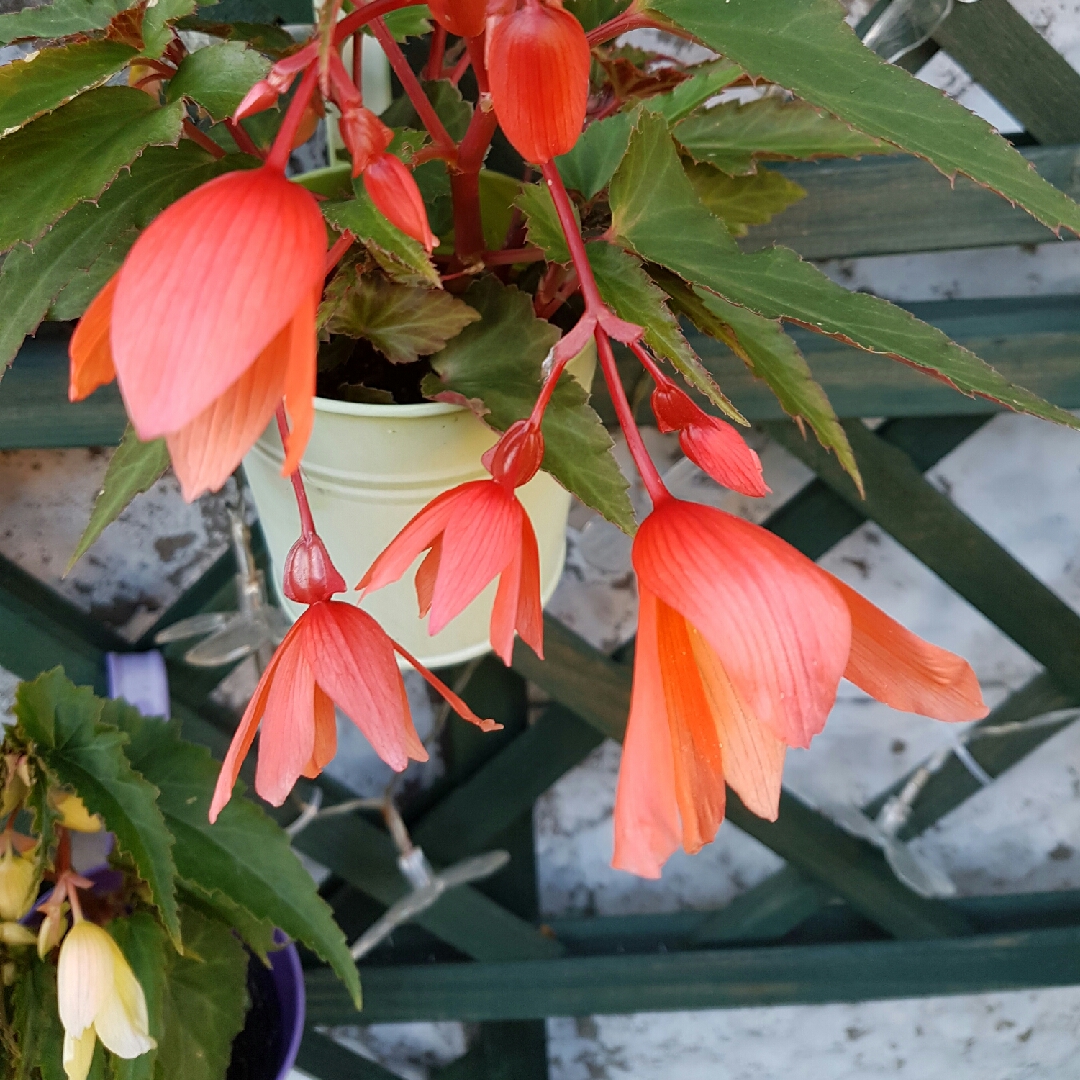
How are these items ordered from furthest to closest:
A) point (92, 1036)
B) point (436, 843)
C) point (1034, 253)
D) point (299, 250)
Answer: point (436, 843)
point (1034, 253)
point (92, 1036)
point (299, 250)

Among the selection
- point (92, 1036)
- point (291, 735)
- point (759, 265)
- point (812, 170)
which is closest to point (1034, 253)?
point (812, 170)

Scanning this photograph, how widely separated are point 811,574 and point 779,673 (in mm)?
22

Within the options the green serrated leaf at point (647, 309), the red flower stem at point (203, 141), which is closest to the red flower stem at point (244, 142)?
the red flower stem at point (203, 141)

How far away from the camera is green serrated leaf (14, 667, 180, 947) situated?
0.38 m

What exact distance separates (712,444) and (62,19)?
23 cm

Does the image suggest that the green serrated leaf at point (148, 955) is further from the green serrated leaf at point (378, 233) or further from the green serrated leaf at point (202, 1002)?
the green serrated leaf at point (378, 233)

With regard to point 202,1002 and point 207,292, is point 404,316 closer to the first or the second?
point 207,292

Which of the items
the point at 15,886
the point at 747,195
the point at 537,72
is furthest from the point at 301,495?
the point at 15,886

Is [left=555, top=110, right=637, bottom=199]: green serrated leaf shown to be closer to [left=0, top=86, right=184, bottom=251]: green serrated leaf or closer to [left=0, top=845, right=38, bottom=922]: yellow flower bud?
[left=0, top=86, right=184, bottom=251]: green serrated leaf

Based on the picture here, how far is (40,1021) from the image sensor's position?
463 mm

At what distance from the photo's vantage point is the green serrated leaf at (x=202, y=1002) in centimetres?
50

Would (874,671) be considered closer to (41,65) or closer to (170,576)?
(41,65)

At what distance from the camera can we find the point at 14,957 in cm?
48

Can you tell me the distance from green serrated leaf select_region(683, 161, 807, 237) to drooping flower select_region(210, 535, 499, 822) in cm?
23
